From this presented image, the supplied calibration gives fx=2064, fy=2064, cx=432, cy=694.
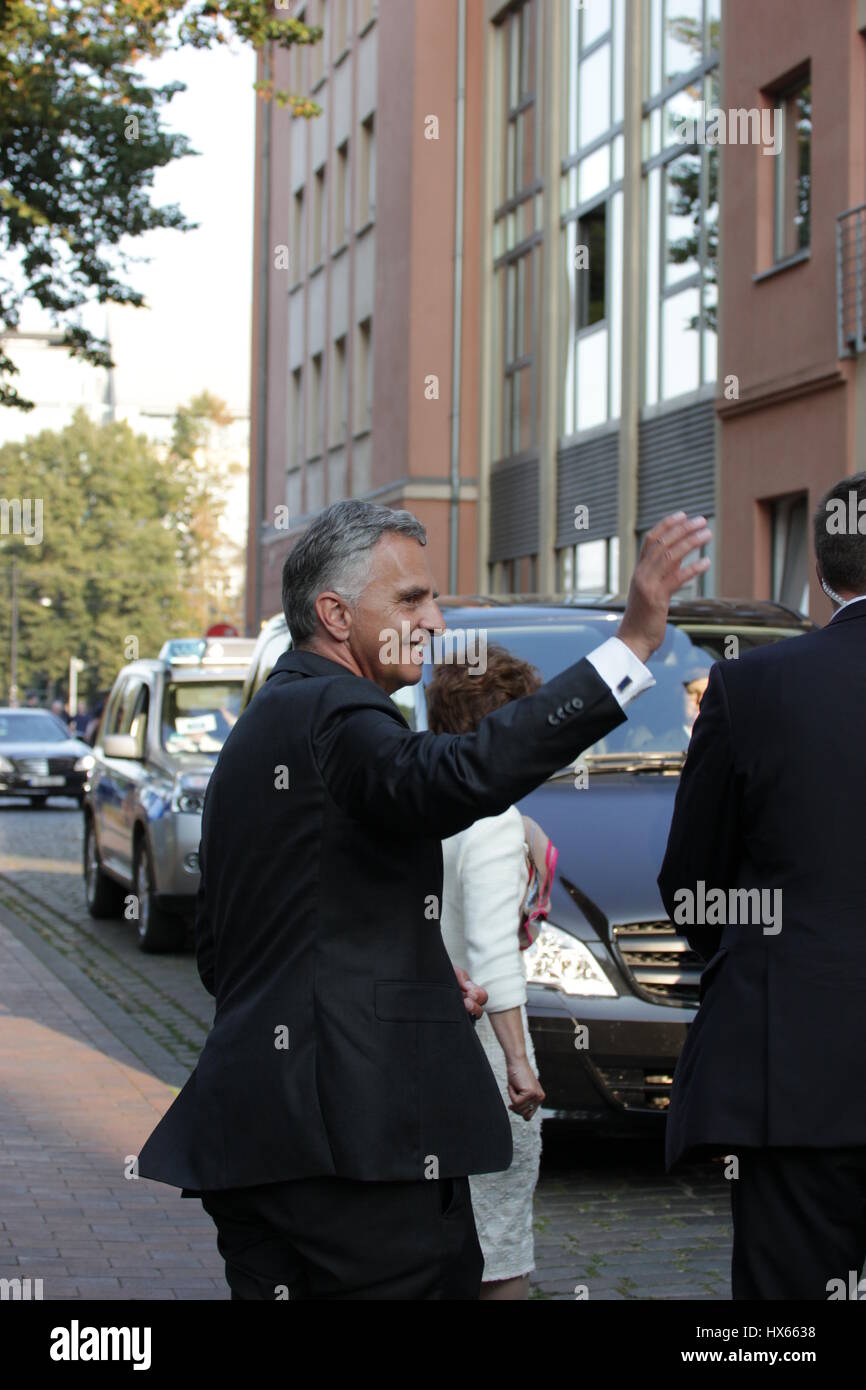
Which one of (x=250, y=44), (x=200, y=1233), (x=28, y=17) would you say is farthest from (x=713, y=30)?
(x=200, y=1233)

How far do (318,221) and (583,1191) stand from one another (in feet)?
114

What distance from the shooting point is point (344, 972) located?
2809 millimetres

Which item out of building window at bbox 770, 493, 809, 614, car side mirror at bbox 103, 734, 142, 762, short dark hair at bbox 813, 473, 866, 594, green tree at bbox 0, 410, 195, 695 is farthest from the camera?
green tree at bbox 0, 410, 195, 695

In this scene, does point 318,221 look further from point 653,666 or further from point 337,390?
point 653,666

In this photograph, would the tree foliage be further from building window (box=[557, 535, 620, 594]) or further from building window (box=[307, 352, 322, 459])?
building window (box=[557, 535, 620, 594])

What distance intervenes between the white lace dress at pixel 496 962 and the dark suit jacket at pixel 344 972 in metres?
1.49

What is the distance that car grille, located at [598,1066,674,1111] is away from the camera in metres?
6.68

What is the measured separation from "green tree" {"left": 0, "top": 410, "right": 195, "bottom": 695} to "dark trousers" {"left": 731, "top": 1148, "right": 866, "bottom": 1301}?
84.6 metres

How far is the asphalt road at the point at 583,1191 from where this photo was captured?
5.70 m

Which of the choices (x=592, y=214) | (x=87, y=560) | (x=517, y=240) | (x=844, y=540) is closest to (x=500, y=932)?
(x=844, y=540)

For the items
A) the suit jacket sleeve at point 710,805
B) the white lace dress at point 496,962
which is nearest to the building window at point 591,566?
the white lace dress at point 496,962

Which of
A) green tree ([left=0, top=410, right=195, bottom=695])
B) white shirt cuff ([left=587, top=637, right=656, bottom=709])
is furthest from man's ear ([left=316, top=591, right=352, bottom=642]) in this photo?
green tree ([left=0, top=410, right=195, bottom=695])

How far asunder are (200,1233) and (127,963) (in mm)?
6757

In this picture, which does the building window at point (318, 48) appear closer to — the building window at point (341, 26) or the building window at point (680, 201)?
the building window at point (341, 26)
